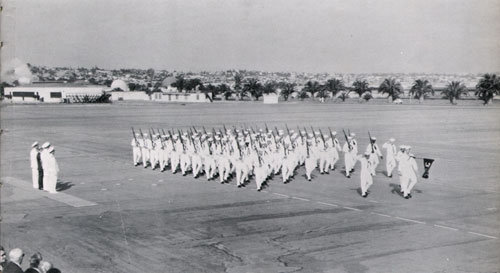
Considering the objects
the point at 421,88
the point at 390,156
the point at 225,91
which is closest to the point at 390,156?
the point at 390,156

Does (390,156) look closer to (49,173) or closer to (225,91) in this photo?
(49,173)

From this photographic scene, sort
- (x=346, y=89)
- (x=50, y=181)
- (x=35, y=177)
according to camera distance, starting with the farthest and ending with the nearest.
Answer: (x=346, y=89) → (x=35, y=177) → (x=50, y=181)

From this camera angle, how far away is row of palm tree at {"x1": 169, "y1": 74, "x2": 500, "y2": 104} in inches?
3409

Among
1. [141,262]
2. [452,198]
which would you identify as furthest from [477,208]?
[141,262]

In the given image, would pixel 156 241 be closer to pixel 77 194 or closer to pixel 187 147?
pixel 77 194

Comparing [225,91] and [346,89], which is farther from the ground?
[346,89]

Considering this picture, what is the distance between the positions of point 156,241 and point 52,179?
661 cm

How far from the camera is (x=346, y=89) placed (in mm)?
119062

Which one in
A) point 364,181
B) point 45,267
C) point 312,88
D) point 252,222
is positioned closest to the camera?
point 45,267

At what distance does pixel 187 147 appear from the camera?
19109mm

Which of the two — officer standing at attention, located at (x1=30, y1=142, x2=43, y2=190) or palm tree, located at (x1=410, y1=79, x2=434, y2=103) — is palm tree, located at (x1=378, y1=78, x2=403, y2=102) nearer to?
palm tree, located at (x1=410, y1=79, x2=434, y2=103)

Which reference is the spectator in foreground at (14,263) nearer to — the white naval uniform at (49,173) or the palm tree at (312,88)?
the white naval uniform at (49,173)

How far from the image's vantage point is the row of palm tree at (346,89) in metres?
86.6

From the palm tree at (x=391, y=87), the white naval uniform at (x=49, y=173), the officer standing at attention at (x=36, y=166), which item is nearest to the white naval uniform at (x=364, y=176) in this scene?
the white naval uniform at (x=49, y=173)
